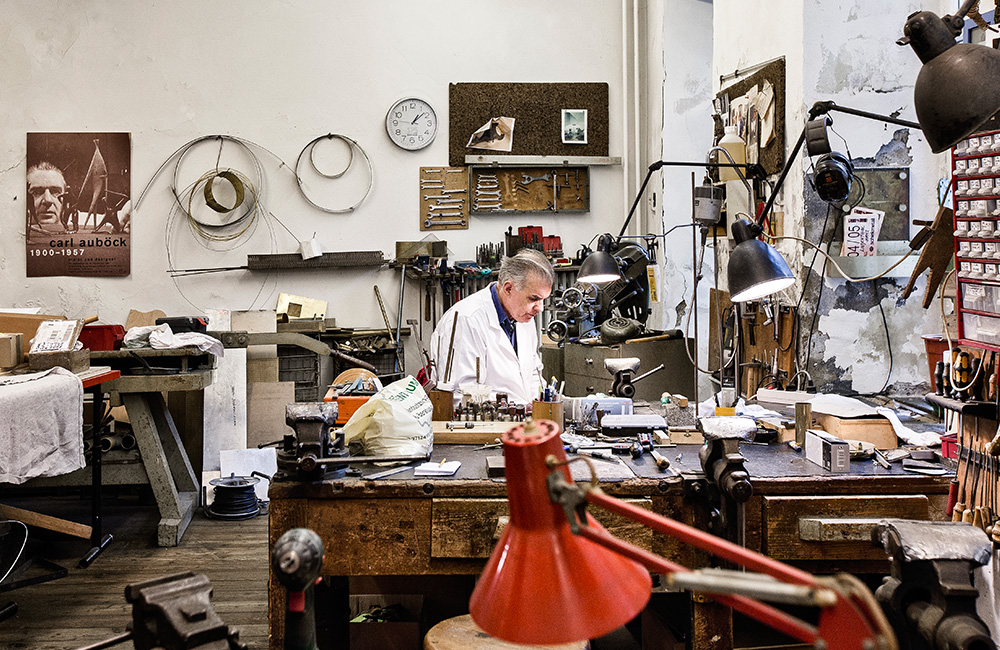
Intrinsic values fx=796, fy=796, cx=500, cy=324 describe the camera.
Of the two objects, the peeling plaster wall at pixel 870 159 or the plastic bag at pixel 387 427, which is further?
the peeling plaster wall at pixel 870 159

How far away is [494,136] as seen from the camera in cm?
692

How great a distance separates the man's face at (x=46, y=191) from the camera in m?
6.75

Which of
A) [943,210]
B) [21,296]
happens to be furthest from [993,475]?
[21,296]

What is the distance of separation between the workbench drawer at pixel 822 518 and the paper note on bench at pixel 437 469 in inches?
32.3

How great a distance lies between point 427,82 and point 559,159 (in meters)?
1.33

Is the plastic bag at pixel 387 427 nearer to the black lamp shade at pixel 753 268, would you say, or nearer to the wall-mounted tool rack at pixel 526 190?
the black lamp shade at pixel 753 268

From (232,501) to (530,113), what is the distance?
4.09 metres

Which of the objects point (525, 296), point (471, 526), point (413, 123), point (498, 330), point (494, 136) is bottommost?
point (471, 526)

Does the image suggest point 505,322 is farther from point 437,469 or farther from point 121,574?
point 121,574

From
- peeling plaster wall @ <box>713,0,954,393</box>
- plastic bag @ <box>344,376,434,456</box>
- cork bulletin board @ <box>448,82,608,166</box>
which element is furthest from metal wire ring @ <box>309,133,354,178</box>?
plastic bag @ <box>344,376,434,456</box>

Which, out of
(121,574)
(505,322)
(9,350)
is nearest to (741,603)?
(505,322)

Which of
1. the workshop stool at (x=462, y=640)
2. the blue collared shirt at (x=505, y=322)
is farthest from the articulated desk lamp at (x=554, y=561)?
the blue collared shirt at (x=505, y=322)

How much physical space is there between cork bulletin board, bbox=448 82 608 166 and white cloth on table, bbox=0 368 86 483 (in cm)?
413

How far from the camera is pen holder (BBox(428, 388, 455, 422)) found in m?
2.83
